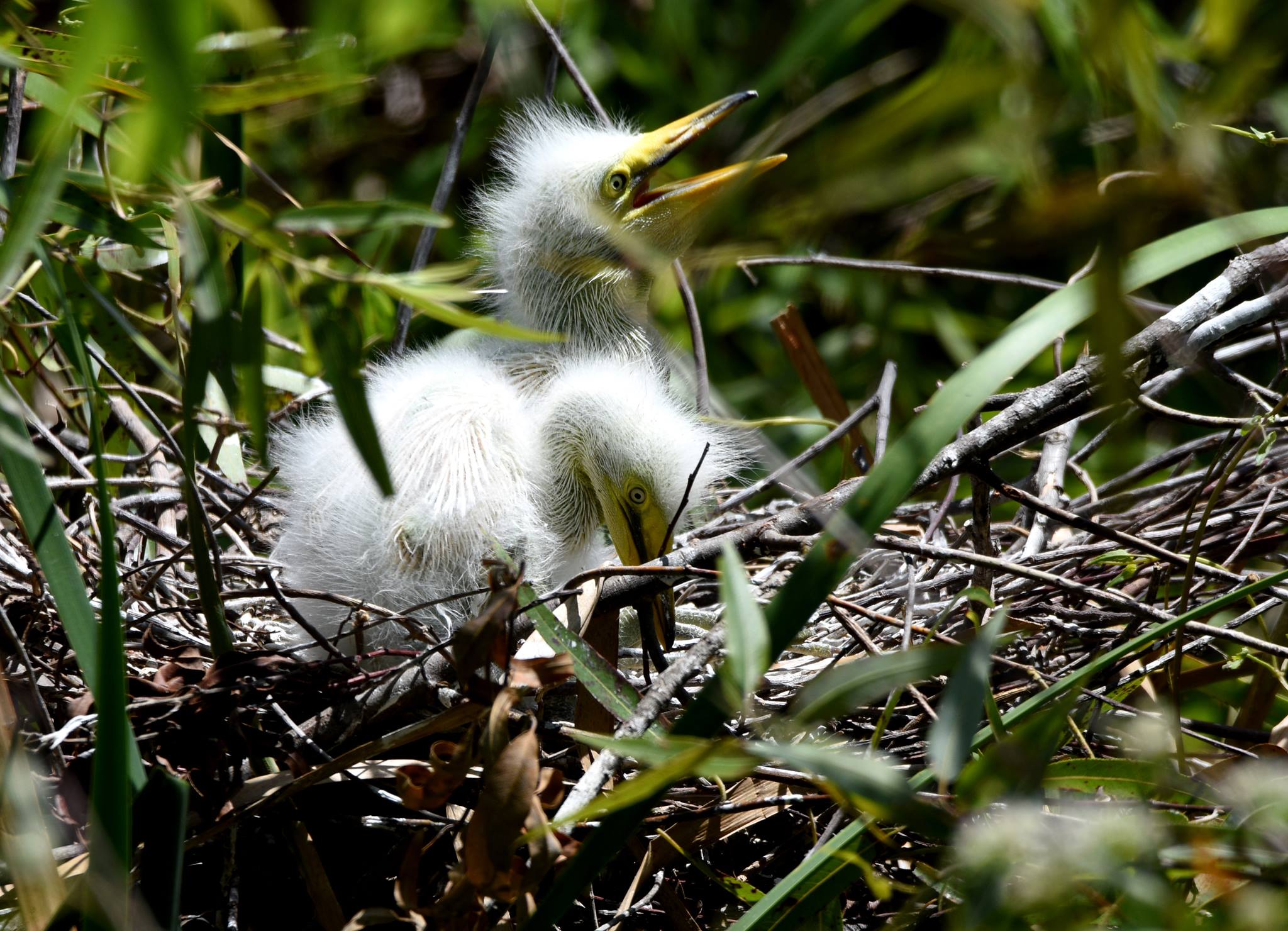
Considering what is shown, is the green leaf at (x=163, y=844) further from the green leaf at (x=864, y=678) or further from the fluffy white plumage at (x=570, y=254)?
the fluffy white plumage at (x=570, y=254)

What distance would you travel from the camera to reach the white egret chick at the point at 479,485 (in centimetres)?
108

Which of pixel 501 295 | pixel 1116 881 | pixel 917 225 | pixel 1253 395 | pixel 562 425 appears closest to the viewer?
pixel 1116 881

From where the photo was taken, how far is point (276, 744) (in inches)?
34.8

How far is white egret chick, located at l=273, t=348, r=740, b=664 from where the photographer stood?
1.08 m

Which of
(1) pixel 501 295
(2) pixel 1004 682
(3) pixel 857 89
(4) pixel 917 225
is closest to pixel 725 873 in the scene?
(2) pixel 1004 682

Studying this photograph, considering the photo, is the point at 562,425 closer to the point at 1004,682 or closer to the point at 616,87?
the point at 1004,682

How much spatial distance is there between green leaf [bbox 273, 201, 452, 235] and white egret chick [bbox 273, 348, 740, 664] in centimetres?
38

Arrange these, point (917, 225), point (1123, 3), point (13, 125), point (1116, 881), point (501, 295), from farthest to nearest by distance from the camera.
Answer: point (501, 295) → point (13, 125) → point (917, 225) → point (1116, 881) → point (1123, 3)

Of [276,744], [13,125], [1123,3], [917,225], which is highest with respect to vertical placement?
[13,125]

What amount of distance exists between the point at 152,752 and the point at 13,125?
657mm

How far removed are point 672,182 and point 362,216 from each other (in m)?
0.88

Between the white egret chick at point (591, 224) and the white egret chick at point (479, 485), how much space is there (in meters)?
0.20

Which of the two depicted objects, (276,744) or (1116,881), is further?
(276,744)

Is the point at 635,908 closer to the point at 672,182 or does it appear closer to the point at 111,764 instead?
the point at 111,764
